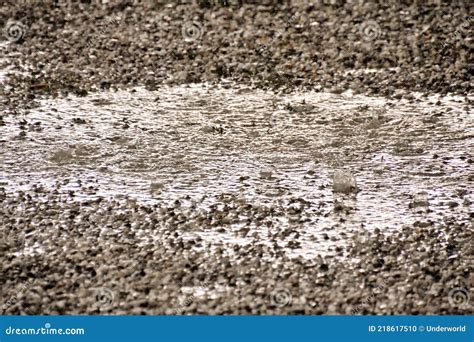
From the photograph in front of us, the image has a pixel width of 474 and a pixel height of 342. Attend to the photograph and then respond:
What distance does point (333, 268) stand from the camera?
459cm

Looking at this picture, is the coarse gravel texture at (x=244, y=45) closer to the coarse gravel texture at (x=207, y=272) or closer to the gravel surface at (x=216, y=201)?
the gravel surface at (x=216, y=201)

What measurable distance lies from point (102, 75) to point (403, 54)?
2215 mm

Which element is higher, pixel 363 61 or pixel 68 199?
pixel 363 61

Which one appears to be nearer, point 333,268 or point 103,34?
point 333,268

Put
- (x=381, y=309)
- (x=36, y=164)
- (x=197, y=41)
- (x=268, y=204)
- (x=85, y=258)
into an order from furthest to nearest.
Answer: (x=197, y=41) → (x=36, y=164) → (x=268, y=204) → (x=85, y=258) → (x=381, y=309)

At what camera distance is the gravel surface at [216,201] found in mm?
4434

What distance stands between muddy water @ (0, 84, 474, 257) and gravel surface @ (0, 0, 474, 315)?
111 mm

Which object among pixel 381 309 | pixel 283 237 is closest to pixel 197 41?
pixel 283 237

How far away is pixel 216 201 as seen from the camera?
16.8ft

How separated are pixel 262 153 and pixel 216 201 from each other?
62 cm

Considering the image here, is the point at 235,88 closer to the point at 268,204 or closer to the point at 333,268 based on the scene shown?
the point at 268,204

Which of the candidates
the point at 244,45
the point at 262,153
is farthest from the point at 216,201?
the point at 244,45

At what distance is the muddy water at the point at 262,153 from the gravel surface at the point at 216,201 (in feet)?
0.36

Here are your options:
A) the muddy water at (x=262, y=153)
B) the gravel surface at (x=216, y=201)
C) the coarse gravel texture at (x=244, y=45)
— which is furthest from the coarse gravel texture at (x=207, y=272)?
the coarse gravel texture at (x=244, y=45)
